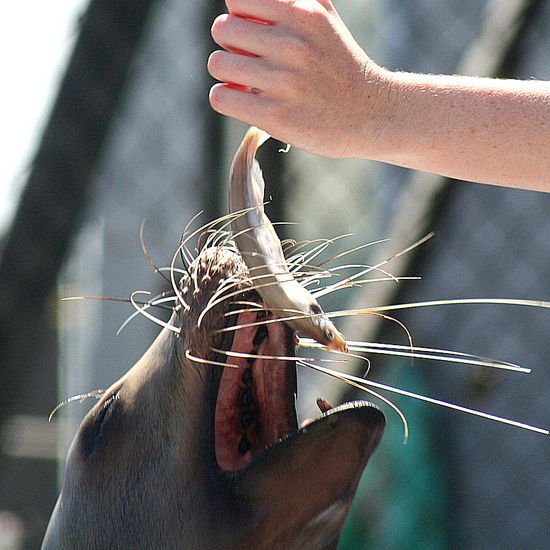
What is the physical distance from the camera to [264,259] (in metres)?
1.14

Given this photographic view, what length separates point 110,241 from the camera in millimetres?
5883

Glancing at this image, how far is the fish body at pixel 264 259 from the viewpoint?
3.66 ft

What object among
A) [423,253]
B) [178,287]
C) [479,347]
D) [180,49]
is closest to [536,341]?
[479,347]

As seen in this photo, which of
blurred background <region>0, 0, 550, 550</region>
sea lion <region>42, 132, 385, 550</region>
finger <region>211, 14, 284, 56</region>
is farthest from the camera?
blurred background <region>0, 0, 550, 550</region>

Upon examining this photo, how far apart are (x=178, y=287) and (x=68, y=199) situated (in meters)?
1.36

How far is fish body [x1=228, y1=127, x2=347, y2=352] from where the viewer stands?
1.12 metres

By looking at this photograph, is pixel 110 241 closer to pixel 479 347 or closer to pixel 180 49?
pixel 180 49

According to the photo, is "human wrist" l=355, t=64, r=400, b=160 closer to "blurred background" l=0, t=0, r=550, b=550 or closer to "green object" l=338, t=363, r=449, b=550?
"blurred background" l=0, t=0, r=550, b=550

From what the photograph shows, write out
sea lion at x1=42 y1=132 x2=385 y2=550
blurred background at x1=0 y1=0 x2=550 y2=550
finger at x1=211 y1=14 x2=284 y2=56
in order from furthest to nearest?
blurred background at x1=0 y1=0 x2=550 y2=550 < sea lion at x1=42 y1=132 x2=385 y2=550 < finger at x1=211 y1=14 x2=284 y2=56


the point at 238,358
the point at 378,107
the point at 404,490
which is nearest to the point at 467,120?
the point at 378,107

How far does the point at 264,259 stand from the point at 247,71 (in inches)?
7.6

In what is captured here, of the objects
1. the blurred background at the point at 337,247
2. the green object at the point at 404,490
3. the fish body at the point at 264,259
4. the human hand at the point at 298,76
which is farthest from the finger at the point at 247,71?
the green object at the point at 404,490

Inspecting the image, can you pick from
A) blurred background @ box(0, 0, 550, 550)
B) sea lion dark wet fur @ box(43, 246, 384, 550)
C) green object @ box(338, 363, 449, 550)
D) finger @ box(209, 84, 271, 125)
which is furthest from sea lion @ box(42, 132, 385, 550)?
green object @ box(338, 363, 449, 550)

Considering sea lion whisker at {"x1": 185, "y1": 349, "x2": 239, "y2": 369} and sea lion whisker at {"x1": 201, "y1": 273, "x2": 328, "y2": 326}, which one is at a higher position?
sea lion whisker at {"x1": 201, "y1": 273, "x2": 328, "y2": 326}
